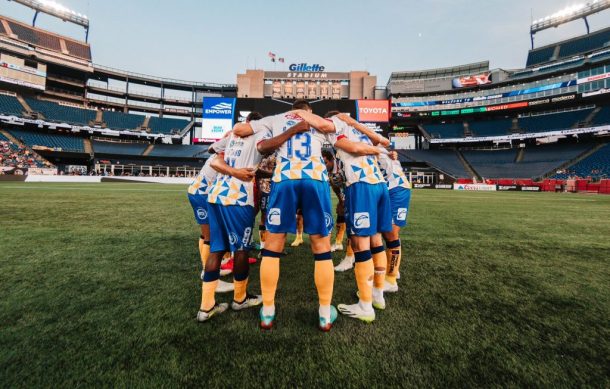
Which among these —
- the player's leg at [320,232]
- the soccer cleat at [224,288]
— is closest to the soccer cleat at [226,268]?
the soccer cleat at [224,288]

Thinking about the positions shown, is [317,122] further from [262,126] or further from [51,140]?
[51,140]

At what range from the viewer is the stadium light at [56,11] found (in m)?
44.2

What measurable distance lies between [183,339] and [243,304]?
69cm

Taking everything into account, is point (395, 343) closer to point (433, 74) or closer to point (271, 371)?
point (271, 371)

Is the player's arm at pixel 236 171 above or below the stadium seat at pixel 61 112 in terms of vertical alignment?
below

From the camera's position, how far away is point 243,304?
2.60 metres

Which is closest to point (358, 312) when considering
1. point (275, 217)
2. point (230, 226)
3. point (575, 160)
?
point (275, 217)

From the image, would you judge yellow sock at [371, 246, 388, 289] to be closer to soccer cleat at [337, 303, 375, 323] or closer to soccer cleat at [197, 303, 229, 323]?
soccer cleat at [337, 303, 375, 323]

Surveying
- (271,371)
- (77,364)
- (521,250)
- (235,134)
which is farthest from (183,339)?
(521,250)

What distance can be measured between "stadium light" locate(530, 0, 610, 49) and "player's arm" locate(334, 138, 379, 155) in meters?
63.1

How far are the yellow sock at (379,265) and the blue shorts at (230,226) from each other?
1.35 m

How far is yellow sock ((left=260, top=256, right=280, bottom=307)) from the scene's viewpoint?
2.26 m

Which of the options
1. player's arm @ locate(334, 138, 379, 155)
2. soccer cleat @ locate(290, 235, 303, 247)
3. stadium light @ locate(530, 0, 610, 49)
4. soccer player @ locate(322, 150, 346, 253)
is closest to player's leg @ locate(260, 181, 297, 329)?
player's arm @ locate(334, 138, 379, 155)

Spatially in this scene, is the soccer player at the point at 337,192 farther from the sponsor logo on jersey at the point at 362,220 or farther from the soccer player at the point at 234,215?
the soccer player at the point at 234,215
